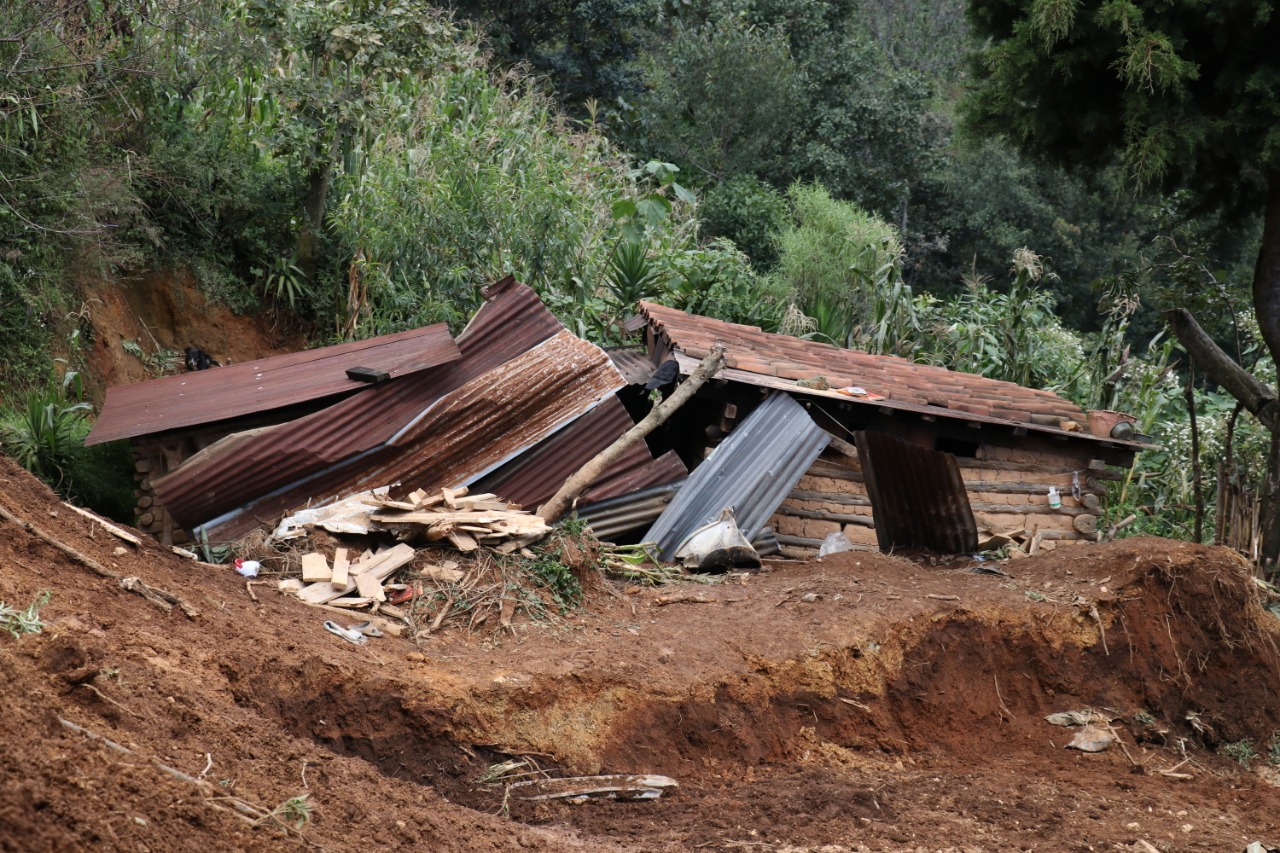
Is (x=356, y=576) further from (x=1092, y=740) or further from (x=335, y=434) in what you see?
(x=1092, y=740)

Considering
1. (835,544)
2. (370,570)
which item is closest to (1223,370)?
(835,544)

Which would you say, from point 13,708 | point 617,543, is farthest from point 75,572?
point 617,543

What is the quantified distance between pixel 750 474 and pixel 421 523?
10.4ft

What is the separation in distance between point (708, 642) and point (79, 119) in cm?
780

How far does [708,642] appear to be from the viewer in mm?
7320

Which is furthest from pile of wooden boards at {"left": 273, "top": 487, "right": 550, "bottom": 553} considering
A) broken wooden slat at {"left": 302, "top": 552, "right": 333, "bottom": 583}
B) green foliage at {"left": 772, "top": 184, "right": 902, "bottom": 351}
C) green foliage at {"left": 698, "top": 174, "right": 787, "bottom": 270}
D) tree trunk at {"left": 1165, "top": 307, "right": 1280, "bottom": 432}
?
green foliage at {"left": 698, "top": 174, "right": 787, "bottom": 270}

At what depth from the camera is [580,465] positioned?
945 centimetres

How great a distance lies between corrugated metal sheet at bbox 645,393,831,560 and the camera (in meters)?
9.59

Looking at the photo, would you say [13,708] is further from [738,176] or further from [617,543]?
[738,176]

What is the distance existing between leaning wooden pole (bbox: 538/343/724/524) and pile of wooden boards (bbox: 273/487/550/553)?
0.52m

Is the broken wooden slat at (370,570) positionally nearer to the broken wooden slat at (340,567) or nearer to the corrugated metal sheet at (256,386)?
the broken wooden slat at (340,567)

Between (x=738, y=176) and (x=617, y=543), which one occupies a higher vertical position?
(x=738, y=176)

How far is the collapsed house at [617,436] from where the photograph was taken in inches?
340

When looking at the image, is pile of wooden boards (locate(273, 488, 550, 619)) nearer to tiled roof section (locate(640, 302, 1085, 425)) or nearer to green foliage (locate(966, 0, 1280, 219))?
tiled roof section (locate(640, 302, 1085, 425))
